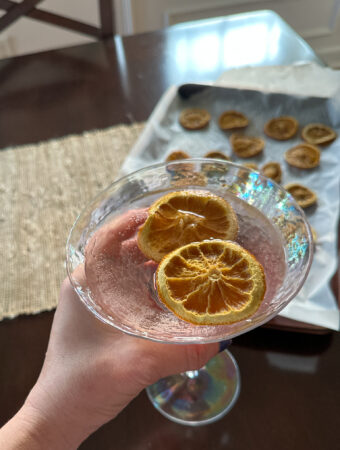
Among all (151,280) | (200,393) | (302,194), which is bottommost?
(200,393)

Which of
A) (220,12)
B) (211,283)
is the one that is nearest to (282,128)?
(211,283)

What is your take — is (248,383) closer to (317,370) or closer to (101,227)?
(317,370)

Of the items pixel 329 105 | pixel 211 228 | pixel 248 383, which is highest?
pixel 211 228

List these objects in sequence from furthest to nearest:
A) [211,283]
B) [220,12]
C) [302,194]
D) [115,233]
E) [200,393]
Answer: [220,12] < [302,194] < [200,393] < [115,233] < [211,283]

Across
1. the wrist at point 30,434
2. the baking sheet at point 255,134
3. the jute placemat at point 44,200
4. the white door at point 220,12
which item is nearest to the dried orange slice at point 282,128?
the baking sheet at point 255,134

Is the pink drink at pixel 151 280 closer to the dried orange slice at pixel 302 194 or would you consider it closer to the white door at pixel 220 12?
the dried orange slice at pixel 302 194

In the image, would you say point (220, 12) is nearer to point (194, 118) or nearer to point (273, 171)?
point (194, 118)

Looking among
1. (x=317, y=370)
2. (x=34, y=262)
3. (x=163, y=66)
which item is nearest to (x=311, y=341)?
(x=317, y=370)
